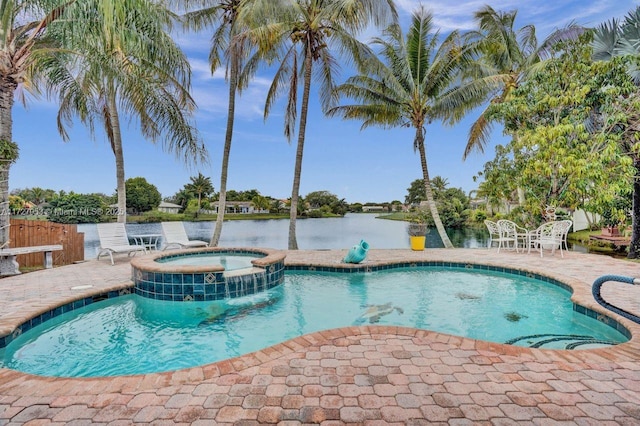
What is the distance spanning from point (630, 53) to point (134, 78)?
42.8ft

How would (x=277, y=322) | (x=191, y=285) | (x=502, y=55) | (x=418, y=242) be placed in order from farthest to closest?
(x=502, y=55) < (x=418, y=242) < (x=191, y=285) < (x=277, y=322)

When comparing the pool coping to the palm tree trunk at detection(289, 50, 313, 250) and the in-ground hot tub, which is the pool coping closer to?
the in-ground hot tub

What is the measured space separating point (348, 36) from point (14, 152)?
9168 mm

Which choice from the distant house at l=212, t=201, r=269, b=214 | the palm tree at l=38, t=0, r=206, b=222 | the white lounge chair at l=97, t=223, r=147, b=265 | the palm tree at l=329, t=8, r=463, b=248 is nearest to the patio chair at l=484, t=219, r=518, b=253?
the palm tree at l=329, t=8, r=463, b=248

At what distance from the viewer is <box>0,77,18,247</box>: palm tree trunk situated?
23.9 ft

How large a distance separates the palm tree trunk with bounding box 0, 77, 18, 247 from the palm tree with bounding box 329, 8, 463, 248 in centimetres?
881

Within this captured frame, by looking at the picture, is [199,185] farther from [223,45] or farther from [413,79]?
[413,79]

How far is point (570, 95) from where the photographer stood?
29.5 feet

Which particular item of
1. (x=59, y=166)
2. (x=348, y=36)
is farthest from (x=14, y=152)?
(x=59, y=166)

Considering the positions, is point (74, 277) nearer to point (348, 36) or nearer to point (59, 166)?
point (348, 36)

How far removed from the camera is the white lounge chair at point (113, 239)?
27.7 feet

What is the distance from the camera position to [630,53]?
930 centimetres

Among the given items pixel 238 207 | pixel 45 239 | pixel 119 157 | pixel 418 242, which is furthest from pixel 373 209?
pixel 45 239

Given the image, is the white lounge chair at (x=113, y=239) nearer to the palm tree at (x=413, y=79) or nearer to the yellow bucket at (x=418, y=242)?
the yellow bucket at (x=418, y=242)
